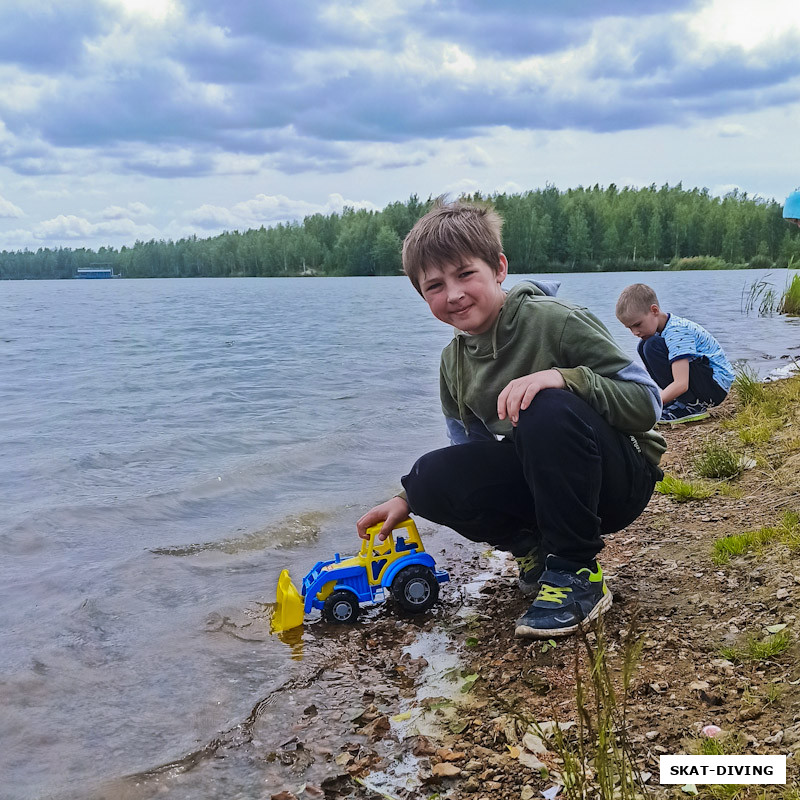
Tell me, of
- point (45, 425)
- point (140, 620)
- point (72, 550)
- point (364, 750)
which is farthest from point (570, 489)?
point (45, 425)

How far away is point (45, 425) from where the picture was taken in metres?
9.78

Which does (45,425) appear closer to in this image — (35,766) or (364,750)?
(35,766)

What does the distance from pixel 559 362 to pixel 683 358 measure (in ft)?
15.0

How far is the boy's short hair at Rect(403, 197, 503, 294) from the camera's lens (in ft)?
10.0

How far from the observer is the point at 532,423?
9.29ft

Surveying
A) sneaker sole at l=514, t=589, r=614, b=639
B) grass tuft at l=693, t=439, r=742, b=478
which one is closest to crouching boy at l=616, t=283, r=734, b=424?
grass tuft at l=693, t=439, r=742, b=478

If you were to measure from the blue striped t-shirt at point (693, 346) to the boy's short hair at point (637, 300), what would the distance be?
33cm

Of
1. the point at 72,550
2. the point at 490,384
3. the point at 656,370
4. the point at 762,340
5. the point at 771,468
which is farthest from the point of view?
the point at 762,340

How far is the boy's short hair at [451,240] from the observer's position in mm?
3053

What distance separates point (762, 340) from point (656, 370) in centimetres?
884

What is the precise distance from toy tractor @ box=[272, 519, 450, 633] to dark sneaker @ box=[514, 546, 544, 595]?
39cm

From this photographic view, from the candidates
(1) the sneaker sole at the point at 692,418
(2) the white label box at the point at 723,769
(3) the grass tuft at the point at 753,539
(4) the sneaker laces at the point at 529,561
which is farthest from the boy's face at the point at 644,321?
(2) the white label box at the point at 723,769

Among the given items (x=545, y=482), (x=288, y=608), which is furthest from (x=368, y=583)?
(x=545, y=482)

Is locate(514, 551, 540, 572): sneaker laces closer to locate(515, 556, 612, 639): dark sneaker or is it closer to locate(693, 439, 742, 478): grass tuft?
locate(515, 556, 612, 639): dark sneaker
